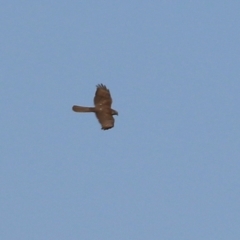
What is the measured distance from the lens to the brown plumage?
2967cm

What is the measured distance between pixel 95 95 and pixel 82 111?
1.12m

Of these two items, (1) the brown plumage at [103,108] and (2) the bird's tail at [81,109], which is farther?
(2) the bird's tail at [81,109]

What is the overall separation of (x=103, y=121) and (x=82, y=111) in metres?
1.21

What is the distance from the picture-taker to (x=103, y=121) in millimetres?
29688

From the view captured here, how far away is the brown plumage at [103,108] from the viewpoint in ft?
97.3

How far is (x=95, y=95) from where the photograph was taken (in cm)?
3059

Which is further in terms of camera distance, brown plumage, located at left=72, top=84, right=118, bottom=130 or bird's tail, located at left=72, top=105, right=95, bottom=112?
bird's tail, located at left=72, top=105, right=95, bottom=112

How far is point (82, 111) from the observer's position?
30.1m

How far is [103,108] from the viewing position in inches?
1185

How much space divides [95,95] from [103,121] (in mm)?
1625
